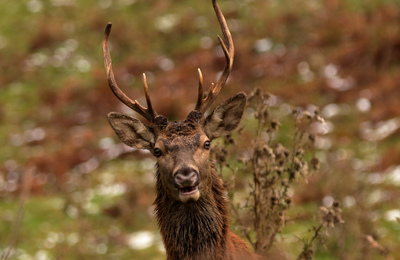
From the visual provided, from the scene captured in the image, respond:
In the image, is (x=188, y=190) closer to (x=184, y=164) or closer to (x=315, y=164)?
(x=184, y=164)

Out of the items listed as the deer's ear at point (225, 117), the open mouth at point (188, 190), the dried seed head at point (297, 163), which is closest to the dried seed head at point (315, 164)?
the dried seed head at point (297, 163)

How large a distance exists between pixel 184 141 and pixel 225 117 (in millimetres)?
690

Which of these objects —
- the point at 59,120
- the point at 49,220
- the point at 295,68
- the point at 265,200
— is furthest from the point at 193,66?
the point at 265,200

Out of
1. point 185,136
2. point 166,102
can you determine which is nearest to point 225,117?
point 185,136

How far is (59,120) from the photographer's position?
63.0ft

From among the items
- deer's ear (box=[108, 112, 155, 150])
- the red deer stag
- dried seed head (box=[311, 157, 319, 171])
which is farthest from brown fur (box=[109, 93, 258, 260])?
dried seed head (box=[311, 157, 319, 171])

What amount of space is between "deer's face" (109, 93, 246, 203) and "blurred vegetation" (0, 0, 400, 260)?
1.59 meters

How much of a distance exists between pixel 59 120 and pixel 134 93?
9.50 ft

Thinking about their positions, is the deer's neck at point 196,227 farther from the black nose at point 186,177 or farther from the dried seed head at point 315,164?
the dried seed head at point 315,164

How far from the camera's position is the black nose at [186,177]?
4.50 metres

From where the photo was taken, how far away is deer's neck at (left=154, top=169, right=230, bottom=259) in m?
4.80

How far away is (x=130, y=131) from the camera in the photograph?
5.52m

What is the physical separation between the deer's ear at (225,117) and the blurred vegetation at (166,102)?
1505 mm

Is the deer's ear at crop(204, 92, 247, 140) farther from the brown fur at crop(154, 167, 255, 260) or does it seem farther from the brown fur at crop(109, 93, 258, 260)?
the brown fur at crop(154, 167, 255, 260)
